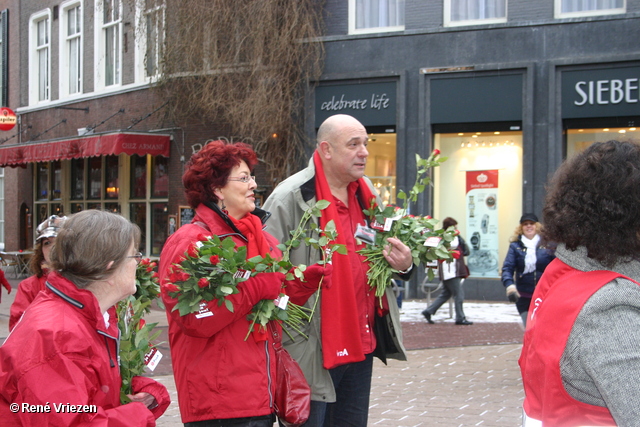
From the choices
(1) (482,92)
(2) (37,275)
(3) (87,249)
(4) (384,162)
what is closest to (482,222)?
(4) (384,162)

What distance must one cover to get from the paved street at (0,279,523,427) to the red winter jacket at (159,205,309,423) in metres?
2.97

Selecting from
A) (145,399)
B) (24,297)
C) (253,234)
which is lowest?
(145,399)

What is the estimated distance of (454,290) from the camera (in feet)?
36.6

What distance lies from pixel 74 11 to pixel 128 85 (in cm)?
426

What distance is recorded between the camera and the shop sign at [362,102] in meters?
14.3

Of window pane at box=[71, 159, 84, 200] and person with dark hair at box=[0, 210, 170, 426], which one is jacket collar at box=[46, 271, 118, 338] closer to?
person with dark hair at box=[0, 210, 170, 426]

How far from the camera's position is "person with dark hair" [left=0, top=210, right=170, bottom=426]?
6.66ft

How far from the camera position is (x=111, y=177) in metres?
19.6

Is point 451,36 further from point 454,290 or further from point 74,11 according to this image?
point 74,11

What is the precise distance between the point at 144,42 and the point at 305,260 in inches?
595

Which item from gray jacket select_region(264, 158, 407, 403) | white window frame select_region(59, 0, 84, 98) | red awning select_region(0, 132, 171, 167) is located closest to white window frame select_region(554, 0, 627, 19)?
red awning select_region(0, 132, 171, 167)

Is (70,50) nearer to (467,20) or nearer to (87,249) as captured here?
(467,20)

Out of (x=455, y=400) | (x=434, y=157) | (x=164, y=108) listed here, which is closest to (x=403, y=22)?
(x=164, y=108)

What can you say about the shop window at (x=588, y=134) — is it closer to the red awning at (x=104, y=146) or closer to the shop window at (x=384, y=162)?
the shop window at (x=384, y=162)
